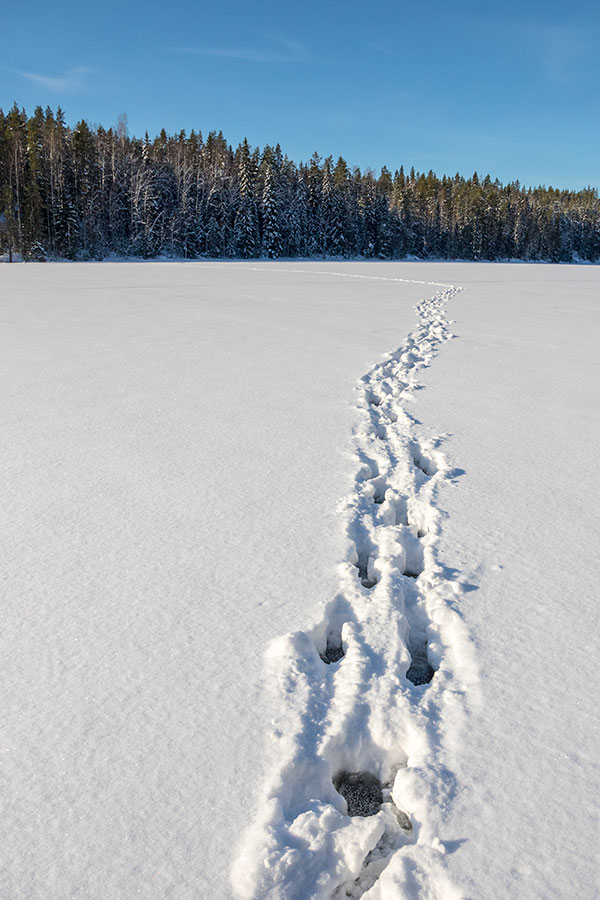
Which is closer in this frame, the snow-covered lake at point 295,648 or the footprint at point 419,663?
the snow-covered lake at point 295,648

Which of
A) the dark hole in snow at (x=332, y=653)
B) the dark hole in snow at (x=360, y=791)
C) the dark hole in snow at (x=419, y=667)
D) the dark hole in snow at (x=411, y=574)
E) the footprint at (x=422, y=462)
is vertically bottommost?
the dark hole in snow at (x=360, y=791)

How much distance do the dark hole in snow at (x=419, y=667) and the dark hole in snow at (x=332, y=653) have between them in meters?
0.24

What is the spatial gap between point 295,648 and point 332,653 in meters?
0.18

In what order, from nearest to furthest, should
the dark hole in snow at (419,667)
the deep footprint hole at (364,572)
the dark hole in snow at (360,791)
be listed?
the dark hole in snow at (360,791), the dark hole in snow at (419,667), the deep footprint hole at (364,572)

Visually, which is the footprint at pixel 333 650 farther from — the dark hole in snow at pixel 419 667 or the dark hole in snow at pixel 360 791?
the dark hole in snow at pixel 360 791

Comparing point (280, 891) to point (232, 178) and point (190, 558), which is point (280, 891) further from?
point (232, 178)

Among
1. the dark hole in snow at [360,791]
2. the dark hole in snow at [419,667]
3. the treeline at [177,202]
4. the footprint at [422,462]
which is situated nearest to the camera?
the dark hole in snow at [360,791]

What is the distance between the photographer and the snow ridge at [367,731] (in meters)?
1.30

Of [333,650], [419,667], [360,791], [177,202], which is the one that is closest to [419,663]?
[419,667]

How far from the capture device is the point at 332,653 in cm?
207

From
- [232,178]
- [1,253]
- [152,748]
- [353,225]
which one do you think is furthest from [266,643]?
[353,225]

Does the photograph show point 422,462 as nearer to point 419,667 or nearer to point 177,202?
point 419,667

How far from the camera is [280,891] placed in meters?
1.24

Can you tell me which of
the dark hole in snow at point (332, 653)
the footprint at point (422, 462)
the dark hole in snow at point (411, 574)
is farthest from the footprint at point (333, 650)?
the footprint at point (422, 462)
